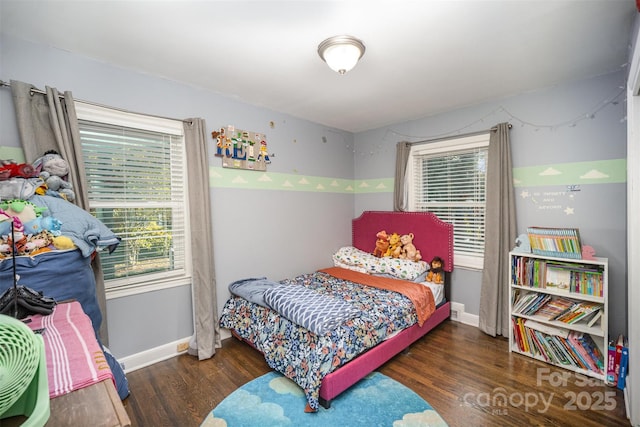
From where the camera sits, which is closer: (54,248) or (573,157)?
(54,248)

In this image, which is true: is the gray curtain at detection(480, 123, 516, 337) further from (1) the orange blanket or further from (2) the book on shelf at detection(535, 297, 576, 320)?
(1) the orange blanket

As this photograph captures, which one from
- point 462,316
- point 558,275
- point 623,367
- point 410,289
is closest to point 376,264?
point 410,289

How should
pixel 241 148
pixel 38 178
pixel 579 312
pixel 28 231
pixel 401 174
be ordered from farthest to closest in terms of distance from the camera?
1. pixel 401 174
2. pixel 241 148
3. pixel 579 312
4. pixel 38 178
5. pixel 28 231

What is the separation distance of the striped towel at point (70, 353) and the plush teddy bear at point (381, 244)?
3.05 m

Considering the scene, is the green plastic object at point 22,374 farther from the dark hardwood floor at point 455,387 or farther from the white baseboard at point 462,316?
the white baseboard at point 462,316

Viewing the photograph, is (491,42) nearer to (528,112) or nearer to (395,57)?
(395,57)

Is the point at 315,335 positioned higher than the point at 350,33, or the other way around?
the point at 350,33

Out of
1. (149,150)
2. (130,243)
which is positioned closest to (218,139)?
(149,150)

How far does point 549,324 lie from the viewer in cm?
245

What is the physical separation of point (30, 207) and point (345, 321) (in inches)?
80.9

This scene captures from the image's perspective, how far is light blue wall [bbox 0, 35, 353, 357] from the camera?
79.7 inches

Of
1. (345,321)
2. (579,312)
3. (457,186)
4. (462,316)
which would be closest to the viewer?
(345,321)

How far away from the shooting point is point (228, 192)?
293cm

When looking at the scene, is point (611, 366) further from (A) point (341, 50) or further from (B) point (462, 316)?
(A) point (341, 50)
